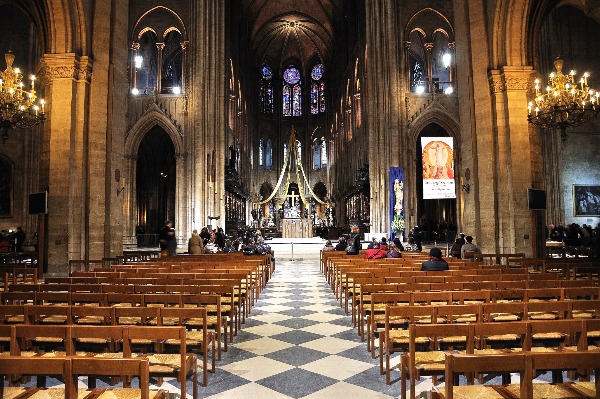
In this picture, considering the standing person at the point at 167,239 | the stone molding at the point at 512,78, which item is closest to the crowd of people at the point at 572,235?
the stone molding at the point at 512,78

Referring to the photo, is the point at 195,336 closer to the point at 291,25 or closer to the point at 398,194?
the point at 398,194

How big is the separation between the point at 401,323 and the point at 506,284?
5.76 feet

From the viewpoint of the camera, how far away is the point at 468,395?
259 cm

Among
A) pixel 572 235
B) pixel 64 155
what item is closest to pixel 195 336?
pixel 64 155

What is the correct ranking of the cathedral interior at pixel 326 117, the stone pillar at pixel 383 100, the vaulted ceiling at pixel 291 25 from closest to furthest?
1. the cathedral interior at pixel 326 117
2. the stone pillar at pixel 383 100
3. the vaulted ceiling at pixel 291 25

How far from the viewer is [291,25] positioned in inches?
1759

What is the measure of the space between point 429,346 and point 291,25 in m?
44.8

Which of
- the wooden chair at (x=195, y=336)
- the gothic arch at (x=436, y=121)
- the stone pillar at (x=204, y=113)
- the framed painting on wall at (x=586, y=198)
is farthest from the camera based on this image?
the gothic arch at (x=436, y=121)

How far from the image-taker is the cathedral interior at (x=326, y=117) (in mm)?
11992

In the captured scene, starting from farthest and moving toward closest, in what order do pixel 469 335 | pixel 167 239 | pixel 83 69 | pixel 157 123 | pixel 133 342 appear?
pixel 157 123
pixel 167 239
pixel 83 69
pixel 133 342
pixel 469 335

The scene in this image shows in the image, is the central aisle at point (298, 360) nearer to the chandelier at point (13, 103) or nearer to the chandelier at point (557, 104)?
the chandelier at point (557, 104)

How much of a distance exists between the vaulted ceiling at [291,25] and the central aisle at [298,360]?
35.7 m

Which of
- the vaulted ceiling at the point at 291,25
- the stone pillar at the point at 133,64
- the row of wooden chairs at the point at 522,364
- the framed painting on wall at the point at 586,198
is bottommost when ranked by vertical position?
the row of wooden chairs at the point at 522,364

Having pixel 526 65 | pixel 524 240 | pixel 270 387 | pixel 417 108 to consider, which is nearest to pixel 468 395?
pixel 270 387
